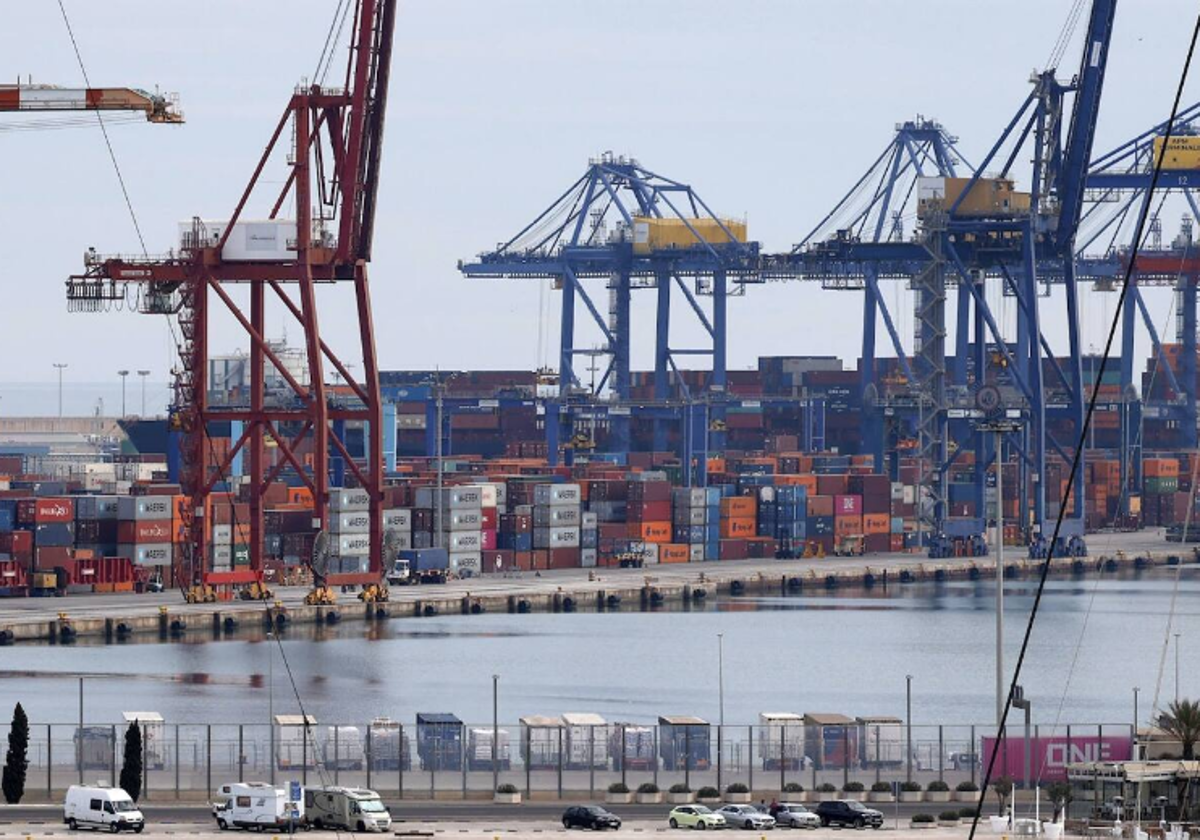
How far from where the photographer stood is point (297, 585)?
94.4 meters

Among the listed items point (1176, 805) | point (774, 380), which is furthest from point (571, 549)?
point (1176, 805)

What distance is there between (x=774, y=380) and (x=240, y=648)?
3622 inches

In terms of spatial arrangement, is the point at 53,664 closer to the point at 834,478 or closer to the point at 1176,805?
the point at 1176,805

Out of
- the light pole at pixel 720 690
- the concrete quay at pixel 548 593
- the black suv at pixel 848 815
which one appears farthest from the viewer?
the concrete quay at pixel 548 593

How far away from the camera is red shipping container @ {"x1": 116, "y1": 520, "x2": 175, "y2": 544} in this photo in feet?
293

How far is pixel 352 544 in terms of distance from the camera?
9075cm

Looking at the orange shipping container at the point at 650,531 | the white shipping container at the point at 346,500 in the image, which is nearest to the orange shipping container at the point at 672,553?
the orange shipping container at the point at 650,531

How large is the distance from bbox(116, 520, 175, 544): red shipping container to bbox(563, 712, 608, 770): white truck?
47.9m

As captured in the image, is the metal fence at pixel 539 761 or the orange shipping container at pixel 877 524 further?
the orange shipping container at pixel 877 524

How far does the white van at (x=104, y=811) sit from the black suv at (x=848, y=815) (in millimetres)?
9128

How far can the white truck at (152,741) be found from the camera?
4234 cm

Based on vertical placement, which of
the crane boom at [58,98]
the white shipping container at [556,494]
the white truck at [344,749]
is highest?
the crane boom at [58,98]

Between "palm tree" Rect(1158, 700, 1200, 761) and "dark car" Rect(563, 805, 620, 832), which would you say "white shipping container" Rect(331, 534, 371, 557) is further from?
"palm tree" Rect(1158, 700, 1200, 761)

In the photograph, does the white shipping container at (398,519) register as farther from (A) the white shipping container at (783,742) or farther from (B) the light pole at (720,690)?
(A) the white shipping container at (783,742)
